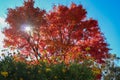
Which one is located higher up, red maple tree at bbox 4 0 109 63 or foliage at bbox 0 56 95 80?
red maple tree at bbox 4 0 109 63

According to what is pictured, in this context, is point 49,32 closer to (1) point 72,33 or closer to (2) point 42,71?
(1) point 72,33

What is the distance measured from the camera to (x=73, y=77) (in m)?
17.0

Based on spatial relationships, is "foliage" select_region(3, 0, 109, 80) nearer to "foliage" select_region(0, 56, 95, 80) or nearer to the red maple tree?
the red maple tree

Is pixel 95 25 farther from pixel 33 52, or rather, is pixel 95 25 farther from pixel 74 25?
pixel 33 52

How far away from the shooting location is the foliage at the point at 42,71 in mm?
15695

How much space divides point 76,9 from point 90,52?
16.2 ft

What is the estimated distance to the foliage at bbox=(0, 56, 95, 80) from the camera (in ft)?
51.5

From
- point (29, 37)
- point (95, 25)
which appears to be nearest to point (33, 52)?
point (29, 37)

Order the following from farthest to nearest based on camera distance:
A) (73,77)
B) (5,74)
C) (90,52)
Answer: (90,52), (73,77), (5,74)

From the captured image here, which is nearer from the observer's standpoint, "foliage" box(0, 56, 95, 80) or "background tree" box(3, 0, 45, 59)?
"foliage" box(0, 56, 95, 80)

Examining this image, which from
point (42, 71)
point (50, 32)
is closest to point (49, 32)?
point (50, 32)

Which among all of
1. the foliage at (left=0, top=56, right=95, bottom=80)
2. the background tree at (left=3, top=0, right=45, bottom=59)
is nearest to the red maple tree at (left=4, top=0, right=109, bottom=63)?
the background tree at (left=3, top=0, right=45, bottom=59)

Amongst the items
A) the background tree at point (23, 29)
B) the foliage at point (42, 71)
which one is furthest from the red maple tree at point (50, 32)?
the foliage at point (42, 71)

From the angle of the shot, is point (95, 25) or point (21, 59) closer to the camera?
point (21, 59)
